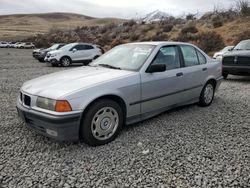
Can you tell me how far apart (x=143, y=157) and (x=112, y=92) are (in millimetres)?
1048

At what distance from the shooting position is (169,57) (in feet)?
17.2

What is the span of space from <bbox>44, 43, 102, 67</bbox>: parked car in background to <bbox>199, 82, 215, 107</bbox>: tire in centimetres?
1198

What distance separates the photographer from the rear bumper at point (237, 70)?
9548 mm

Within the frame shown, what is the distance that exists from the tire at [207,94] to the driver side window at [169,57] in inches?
45.2

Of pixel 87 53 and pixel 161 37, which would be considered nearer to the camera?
pixel 87 53

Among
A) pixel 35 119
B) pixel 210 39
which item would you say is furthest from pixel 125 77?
pixel 210 39

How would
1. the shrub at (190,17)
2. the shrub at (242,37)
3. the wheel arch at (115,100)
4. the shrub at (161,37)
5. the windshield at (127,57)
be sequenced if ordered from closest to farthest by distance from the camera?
the wheel arch at (115,100) < the windshield at (127,57) < the shrub at (242,37) < the shrub at (161,37) < the shrub at (190,17)

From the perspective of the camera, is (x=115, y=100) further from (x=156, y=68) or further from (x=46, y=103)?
(x=46, y=103)

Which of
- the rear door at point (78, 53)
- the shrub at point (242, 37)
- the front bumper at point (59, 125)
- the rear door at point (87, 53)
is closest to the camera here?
the front bumper at point (59, 125)

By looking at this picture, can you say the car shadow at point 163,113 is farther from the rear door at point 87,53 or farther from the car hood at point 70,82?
the rear door at point 87,53

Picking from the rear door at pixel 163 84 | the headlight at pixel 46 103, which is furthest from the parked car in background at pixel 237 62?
the headlight at pixel 46 103

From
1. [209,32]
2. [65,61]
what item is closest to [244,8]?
[209,32]

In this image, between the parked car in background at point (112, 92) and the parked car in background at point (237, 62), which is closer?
the parked car in background at point (112, 92)

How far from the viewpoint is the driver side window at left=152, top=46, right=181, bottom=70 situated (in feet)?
16.4
